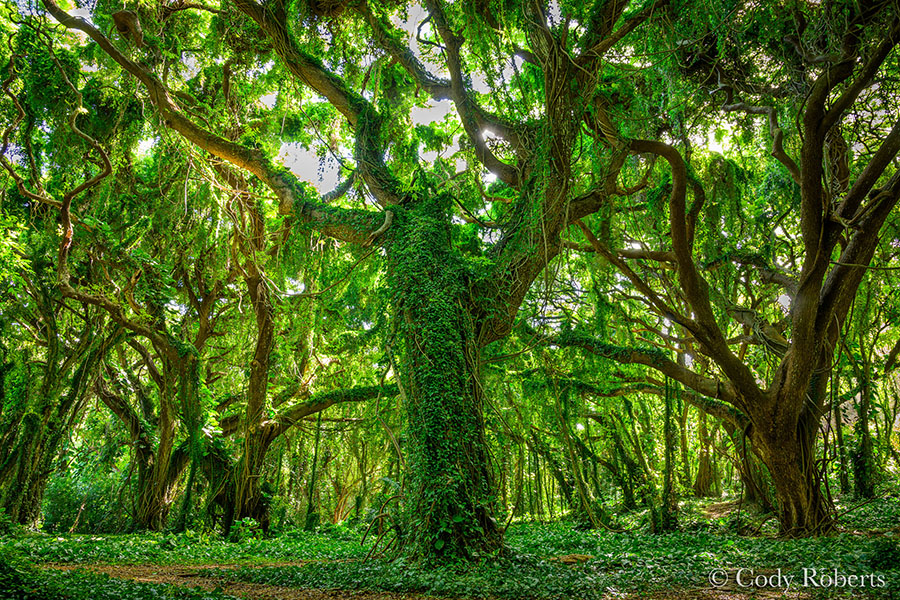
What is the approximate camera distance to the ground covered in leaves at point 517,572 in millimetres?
2725

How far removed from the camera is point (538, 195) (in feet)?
16.1

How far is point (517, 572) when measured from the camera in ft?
11.3

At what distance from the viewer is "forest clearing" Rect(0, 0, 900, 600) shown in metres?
4.15

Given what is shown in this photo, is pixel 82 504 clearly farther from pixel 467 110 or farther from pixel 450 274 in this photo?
pixel 467 110

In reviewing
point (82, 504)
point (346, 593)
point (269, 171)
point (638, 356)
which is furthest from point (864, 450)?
point (82, 504)

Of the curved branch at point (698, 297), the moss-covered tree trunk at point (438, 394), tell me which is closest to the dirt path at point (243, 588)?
the moss-covered tree trunk at point (438, 394)

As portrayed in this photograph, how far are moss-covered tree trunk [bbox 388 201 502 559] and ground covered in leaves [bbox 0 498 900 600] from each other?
27cm

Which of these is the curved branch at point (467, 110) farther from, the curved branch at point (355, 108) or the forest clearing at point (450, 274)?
the curved branch at point (355, 108)

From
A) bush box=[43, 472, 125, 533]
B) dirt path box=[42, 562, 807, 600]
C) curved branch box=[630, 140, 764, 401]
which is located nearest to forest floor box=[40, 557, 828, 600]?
dirt path box=[42, 562, 807, 600]

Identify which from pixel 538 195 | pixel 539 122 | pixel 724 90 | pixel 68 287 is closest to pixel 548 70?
pixel 539 122

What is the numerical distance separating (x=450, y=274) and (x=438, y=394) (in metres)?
1.27

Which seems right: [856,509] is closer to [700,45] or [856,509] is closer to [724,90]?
[724,90]

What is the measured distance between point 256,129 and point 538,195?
4.81 m

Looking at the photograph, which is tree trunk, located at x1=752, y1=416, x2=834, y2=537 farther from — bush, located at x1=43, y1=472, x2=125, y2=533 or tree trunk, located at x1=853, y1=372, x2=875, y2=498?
bush, located at x1=43, y1=472, x2=125, y2=533
